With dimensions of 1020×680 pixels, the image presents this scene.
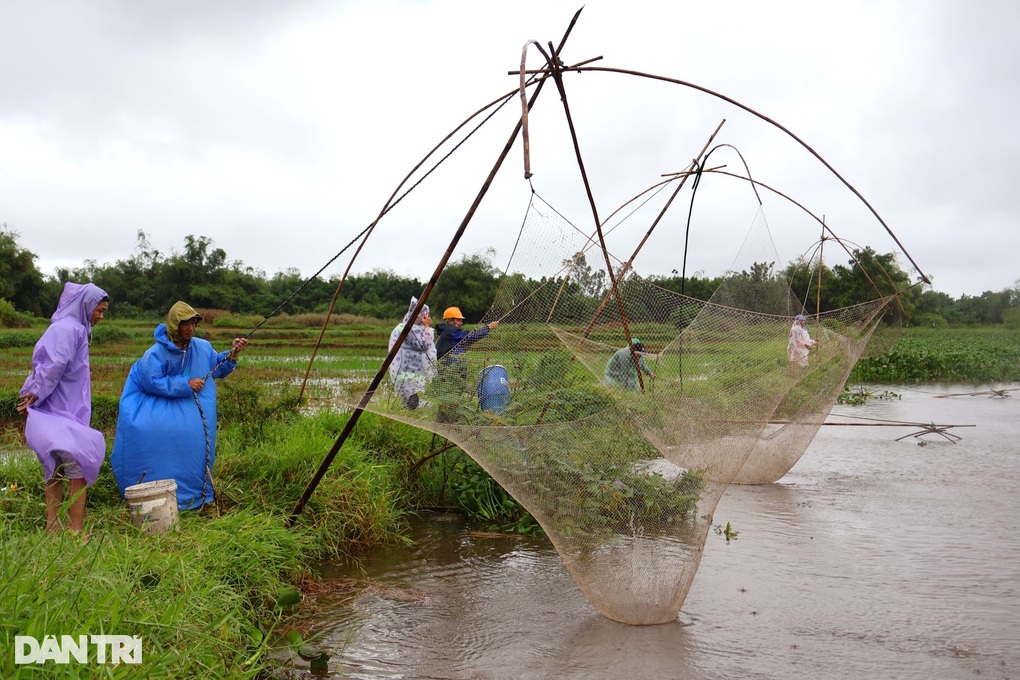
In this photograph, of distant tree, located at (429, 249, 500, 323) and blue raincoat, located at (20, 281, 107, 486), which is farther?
distant tree, located at (429, 249, 500, 323)

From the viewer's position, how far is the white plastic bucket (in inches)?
141

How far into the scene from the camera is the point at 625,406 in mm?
3547

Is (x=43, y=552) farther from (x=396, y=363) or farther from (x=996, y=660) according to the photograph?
(x=396, y=363)

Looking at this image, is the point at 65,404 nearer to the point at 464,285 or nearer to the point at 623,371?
the point at 623,371

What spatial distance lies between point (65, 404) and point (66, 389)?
75 mm

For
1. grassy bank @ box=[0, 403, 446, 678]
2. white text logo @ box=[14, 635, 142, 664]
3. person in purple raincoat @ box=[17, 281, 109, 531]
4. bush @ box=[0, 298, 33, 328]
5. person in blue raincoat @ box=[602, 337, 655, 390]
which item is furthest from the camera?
bush @ box=[0, 298, 33, 328]

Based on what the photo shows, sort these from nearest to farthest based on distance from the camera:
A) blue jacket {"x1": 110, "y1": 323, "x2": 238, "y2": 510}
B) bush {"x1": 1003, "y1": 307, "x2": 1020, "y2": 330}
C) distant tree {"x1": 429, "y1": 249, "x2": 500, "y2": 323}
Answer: blue jacket {"x1": 110, "y1": 323, "x2": 238, "y2": 510} → distant tree {"x1": 429, "y1": 249, "x2": 500, "y2": 323} → bush {"x1": 1003, "y1": 307, "x2": 1020, "y2": 330}

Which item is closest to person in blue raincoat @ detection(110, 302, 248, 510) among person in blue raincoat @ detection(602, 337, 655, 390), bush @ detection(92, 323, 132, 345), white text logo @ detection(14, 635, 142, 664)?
white text logo @ detection(14, 635, 142, 664)

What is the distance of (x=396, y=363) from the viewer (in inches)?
289

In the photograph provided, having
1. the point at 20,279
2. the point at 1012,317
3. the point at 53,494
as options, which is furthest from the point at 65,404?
the point at 1012,317

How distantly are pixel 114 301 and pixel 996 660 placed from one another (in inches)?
1433

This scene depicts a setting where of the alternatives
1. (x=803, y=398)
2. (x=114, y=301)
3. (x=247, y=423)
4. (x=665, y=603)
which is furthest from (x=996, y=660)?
(x=114, y=301)

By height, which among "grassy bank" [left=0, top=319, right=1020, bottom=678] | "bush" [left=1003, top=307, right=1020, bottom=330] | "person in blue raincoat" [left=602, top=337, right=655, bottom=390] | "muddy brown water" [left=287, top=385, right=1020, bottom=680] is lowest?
"muddy brown water" [left=287, top=385, right=1020, bottom=680]

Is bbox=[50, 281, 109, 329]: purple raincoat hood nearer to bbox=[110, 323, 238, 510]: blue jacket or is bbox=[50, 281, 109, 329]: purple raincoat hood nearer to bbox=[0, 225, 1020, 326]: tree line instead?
bbox=[110, 323, 238, 510]: blue jacket
